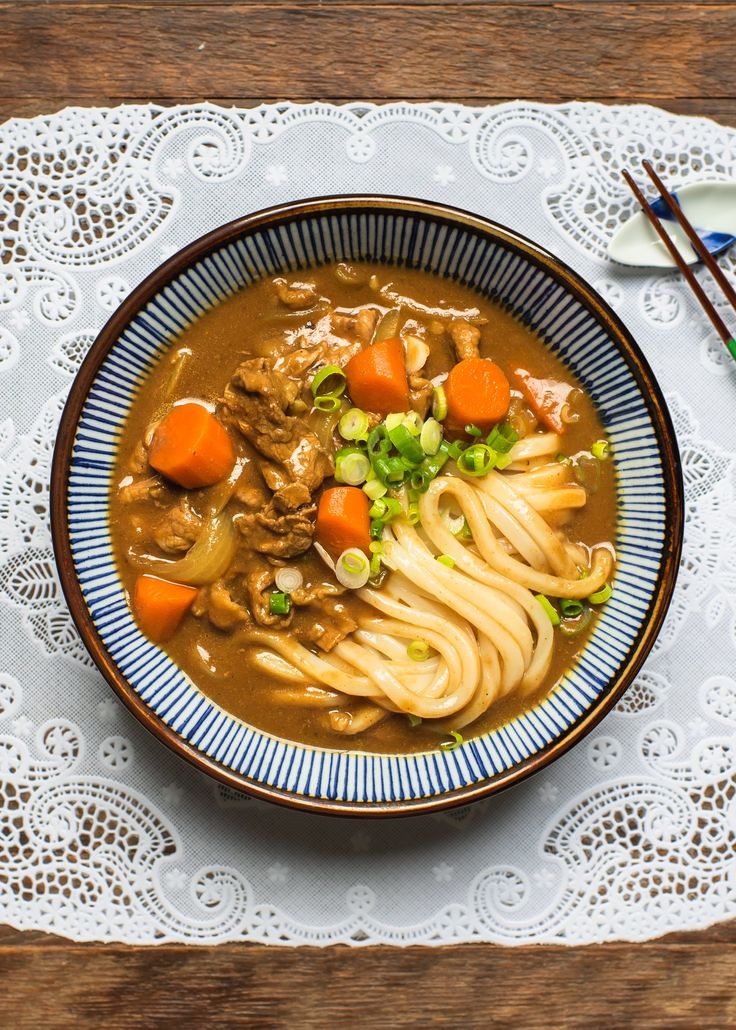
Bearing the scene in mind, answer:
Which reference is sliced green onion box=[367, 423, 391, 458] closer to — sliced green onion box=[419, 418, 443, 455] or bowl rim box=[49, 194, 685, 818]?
sliced green onion box=[419, 418, 443, 455]

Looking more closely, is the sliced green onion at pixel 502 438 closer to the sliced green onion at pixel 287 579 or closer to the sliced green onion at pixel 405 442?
the sliced green onion at pixel 405 442

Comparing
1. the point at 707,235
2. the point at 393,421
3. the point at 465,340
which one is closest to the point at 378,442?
the point at 393,421

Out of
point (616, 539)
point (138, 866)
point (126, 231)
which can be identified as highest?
point (126, 231)

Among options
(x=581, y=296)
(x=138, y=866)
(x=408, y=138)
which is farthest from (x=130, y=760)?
(x=408, y=138)

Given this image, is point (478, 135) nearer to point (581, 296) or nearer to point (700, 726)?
point (581, 296)

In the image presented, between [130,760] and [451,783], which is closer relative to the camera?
[451,783]

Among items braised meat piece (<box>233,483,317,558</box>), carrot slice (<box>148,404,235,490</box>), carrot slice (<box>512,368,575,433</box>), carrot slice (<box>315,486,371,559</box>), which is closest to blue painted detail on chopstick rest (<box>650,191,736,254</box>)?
carrot slice (<box>512,368,575,433</box>)
